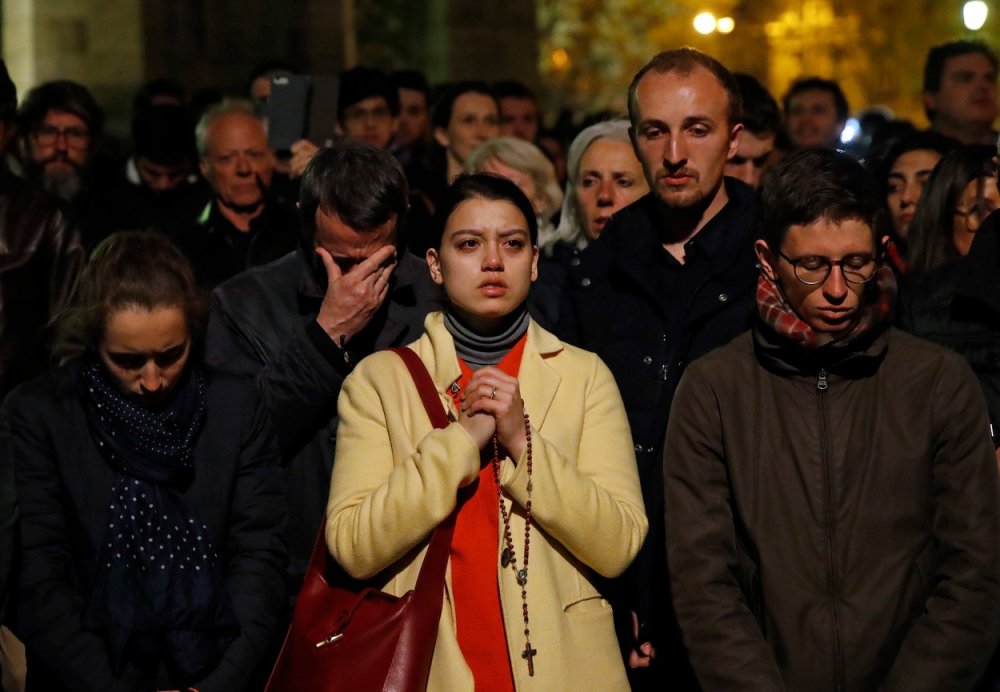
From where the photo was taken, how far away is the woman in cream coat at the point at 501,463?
4.14 meters

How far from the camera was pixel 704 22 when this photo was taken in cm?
2645

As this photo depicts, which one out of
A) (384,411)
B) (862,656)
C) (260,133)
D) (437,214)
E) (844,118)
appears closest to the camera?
(862,656)

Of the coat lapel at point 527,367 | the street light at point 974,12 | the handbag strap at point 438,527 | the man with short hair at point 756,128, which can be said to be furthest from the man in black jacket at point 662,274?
the street light at point 974,12

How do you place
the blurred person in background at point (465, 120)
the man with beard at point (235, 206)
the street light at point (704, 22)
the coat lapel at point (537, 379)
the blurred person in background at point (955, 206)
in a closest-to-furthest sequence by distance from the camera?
1. the coat lapel at point (537, 379)
2. the blurred person in background at point (955, 206)
3. the man with beard at point (235, 206)
4. the blurred person in background at point (465, 120)
5. the street light at point (704, 22)

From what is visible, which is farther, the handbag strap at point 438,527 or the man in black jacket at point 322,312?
the man in black jacket at point 322,312

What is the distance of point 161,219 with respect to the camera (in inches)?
348

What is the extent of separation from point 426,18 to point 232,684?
42.1 feet

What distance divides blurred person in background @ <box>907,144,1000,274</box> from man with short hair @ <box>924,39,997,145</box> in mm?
3107

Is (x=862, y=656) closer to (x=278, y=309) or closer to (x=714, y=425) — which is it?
(x=714, y=425)

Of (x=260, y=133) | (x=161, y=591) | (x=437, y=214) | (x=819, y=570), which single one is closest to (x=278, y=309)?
(x=437, y=214)

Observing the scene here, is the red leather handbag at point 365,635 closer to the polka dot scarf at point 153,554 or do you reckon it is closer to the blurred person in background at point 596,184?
the polka dot scarf at point 153,554

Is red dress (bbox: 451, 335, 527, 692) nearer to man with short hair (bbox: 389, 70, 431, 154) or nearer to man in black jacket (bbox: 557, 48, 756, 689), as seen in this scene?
man in black jacket (bbox: 557, 48, 756, 689)

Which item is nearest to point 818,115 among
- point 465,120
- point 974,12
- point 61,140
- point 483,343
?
point 465,120

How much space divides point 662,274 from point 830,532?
1.22 meters
